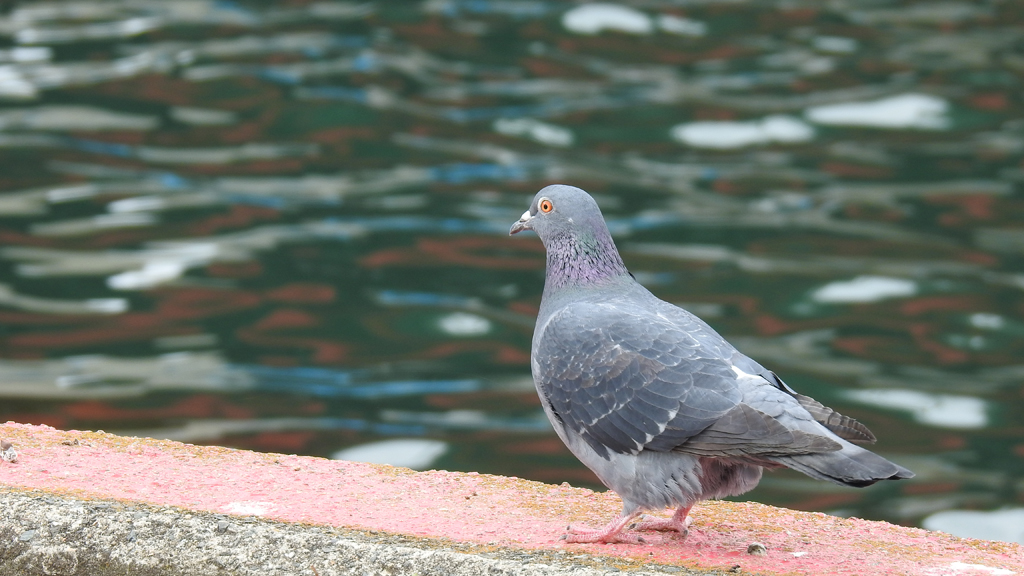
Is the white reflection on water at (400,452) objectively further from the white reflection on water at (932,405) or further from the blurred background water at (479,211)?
the white reflection on water at (932,405)

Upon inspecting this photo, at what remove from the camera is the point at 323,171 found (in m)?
15.2

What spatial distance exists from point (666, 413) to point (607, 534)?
500 mm

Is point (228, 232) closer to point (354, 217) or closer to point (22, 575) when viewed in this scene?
point (354, 217)

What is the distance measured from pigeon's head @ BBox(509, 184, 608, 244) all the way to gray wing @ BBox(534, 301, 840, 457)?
37cm

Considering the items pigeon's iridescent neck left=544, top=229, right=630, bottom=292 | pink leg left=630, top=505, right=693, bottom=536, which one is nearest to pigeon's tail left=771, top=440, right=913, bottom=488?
pink leg left=630, top=505, right=693, bottom=536

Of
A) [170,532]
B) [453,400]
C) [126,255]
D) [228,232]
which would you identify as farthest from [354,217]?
[170,532]

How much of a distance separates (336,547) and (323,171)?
37.8 feet

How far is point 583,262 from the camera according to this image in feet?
16.4

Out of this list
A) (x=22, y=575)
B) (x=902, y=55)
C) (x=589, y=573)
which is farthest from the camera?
(x=902, y=55)

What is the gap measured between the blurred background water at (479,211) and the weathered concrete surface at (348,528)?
4300mm

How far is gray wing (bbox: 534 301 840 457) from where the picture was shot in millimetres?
4152

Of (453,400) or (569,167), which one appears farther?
(569,167)

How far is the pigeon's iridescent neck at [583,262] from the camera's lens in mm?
4988

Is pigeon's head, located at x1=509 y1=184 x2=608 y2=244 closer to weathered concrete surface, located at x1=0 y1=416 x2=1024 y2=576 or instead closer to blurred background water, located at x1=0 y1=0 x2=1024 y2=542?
weathered concrete surface, located at x1=0 y1=416 x2=1024 y2=576
